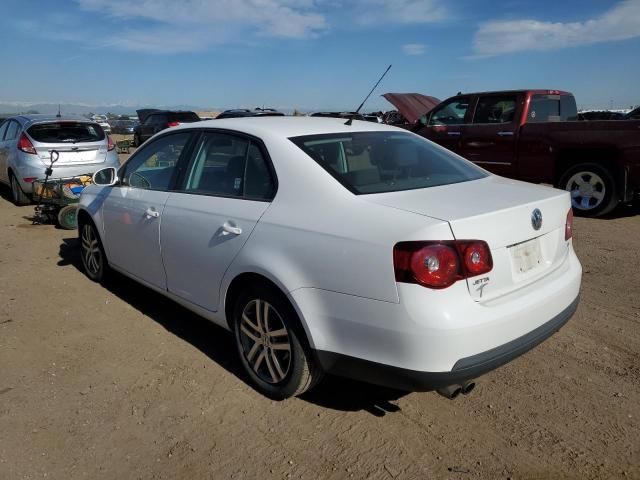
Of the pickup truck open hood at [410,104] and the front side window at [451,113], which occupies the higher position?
the pickup truck open hood at [410,104]

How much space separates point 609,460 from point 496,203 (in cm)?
132

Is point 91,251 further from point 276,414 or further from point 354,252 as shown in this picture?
point 354,252

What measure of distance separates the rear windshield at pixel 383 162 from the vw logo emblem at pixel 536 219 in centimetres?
56

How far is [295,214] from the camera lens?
285cm

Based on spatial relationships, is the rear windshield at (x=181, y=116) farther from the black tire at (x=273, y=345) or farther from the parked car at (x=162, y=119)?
the black tire at (x=273, y=345)

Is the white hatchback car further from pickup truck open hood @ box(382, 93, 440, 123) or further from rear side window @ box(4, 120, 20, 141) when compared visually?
pickup truck open hood @ box(382, 93, 440, 123)

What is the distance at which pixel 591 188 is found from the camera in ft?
25.4

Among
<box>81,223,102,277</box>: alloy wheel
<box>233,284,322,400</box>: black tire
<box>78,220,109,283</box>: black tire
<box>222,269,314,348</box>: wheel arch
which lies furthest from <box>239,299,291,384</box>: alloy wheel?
<box>81,223,102,277</box>: alloy wheel

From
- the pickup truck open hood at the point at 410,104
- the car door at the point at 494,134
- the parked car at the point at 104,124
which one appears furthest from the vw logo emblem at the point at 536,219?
the pickup truck open hood at the point at 410,104

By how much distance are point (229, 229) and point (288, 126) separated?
0.80 m

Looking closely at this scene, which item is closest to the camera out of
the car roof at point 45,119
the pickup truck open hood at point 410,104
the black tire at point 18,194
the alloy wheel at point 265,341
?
the alloy wheel at point 265,341

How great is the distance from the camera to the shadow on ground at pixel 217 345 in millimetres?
3152

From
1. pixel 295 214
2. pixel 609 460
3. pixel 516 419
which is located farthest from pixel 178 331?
pixel 609 460

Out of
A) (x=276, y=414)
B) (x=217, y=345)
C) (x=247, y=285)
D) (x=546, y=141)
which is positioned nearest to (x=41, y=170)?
(x=217, y=345)
